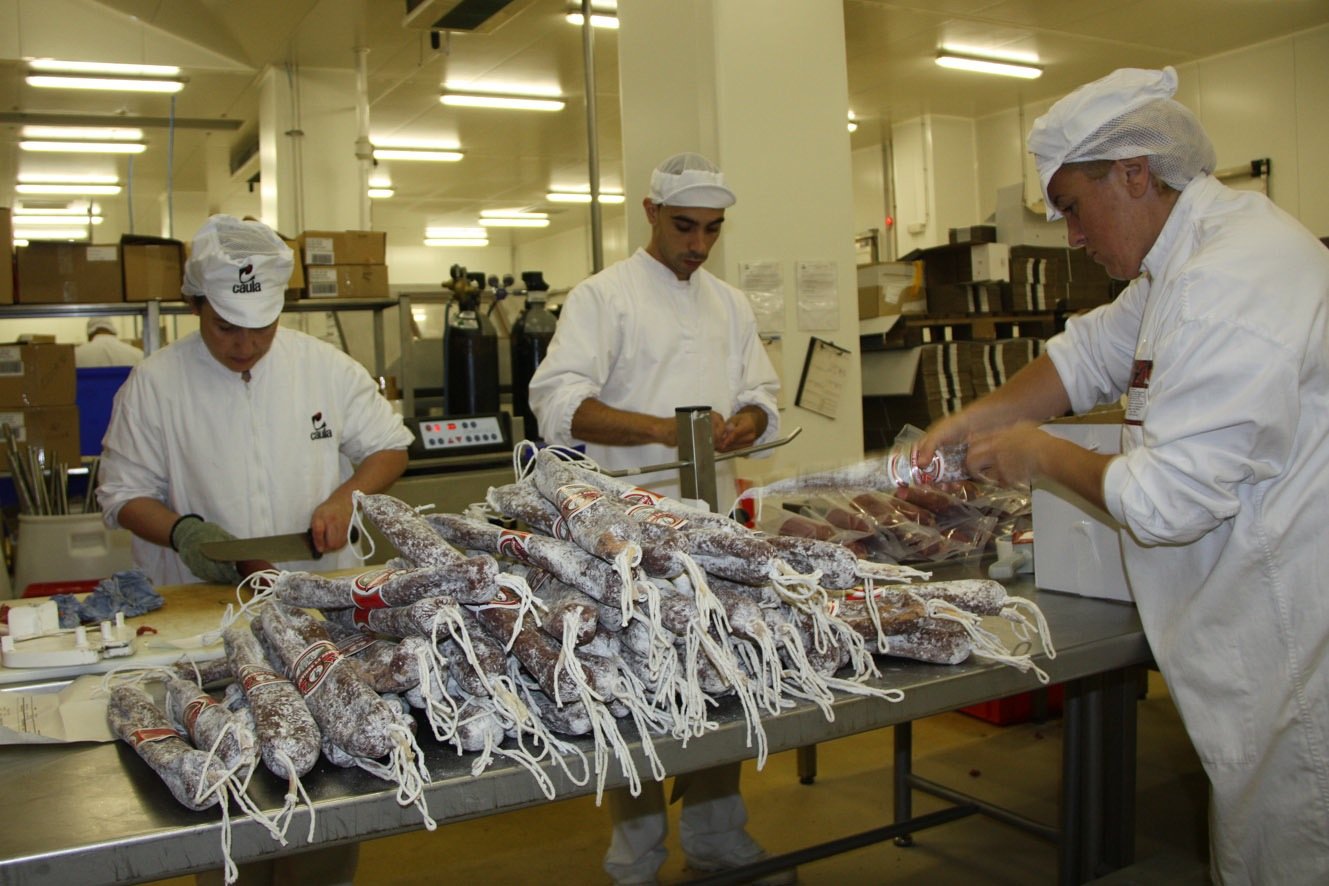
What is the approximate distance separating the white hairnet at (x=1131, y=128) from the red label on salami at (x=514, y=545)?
0.98 meters

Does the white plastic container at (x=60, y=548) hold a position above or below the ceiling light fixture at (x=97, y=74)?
below

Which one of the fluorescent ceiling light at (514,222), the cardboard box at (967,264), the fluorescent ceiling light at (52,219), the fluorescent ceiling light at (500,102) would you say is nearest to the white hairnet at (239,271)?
the cardboard box at (967,264)

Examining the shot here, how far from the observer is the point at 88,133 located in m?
9.00

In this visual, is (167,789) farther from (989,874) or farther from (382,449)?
(989,874)

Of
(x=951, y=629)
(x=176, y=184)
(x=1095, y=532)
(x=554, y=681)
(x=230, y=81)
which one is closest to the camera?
(x=554, y=681)

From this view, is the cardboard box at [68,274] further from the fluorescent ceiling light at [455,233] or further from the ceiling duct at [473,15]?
the fluorescent ceiling light at [455,233]

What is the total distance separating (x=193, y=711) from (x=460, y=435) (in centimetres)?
283

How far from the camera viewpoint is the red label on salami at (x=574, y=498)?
4.37 ft

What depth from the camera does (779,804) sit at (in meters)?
3.31

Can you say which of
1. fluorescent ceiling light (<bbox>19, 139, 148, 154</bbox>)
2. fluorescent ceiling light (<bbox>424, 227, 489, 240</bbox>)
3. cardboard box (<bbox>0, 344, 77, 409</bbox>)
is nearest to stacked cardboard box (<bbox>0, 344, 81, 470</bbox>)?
cardboard box (<bbox>0, 344, 77, 409</bbox>)

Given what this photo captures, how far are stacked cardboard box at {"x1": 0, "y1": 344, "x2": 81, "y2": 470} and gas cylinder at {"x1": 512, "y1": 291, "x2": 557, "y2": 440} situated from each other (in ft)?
5.85

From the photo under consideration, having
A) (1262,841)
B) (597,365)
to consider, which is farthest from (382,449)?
(1262,841)

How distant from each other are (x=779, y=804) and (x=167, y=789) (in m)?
2.44

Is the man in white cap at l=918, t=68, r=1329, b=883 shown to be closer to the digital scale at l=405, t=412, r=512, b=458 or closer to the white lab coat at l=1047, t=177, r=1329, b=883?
the white lab coat at l=1047, t=177, r=1329, b=883
